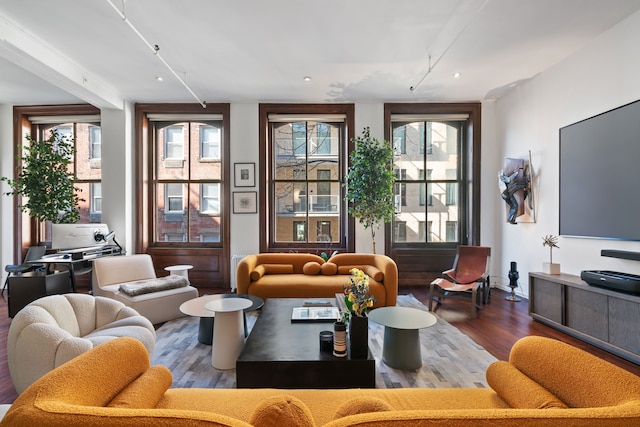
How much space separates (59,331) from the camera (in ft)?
6.86

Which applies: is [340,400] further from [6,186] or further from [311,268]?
[6,186]

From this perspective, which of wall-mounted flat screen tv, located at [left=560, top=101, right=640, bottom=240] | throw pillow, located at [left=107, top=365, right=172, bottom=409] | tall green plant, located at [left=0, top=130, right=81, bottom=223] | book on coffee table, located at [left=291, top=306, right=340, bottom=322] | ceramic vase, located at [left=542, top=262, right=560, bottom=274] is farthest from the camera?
tall green plant, located at [left=0, top=130, right=81, bottom=223]

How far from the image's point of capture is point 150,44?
150 inches

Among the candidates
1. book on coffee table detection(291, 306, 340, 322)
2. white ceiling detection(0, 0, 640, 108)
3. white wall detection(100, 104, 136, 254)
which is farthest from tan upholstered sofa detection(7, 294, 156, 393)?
white wall detection(100, 104, 136, 254)

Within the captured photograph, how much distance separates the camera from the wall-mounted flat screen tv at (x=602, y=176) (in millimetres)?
3135

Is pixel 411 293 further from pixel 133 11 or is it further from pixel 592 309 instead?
pixel 133 11

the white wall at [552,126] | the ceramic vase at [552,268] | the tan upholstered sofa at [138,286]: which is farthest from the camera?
the ceramic vase at [552,268]

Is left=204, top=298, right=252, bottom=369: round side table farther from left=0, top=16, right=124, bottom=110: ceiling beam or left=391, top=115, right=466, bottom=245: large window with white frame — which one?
left=391, top=115, right=466, bottom=245: large window with white frame

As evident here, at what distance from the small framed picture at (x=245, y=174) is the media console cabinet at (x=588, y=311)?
441 cm

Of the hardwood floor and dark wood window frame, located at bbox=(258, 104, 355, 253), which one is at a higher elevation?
dark wood window frame, located at bbox=(258, 104, 355, 253)

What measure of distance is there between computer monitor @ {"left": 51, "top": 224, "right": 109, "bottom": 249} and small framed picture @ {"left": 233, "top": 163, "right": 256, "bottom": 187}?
2178 mm

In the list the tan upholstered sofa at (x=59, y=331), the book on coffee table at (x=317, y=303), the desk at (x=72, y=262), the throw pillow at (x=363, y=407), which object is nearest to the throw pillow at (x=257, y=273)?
the book on coffee table at (x=317, y=303)

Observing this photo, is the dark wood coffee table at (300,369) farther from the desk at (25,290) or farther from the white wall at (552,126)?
the desk at (25,290)

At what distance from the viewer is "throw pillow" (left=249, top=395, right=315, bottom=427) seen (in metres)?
0.85
